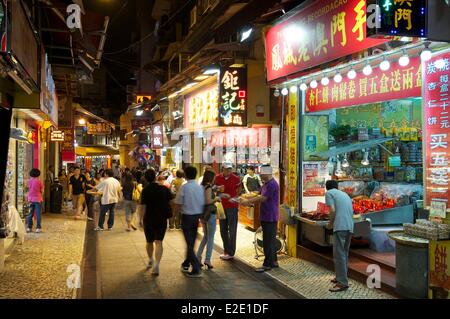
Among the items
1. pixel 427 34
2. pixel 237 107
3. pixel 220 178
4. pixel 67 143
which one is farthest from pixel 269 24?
pixel 67 143

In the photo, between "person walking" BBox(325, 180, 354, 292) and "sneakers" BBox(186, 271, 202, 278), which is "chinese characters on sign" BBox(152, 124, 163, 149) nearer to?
"sneakers" BBox(186, 271, 202, 278)

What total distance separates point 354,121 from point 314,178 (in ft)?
8.86

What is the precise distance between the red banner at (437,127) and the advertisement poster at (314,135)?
3712 mm

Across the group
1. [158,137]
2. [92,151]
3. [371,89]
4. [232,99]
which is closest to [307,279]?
[371,89]

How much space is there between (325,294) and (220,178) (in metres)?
4.10

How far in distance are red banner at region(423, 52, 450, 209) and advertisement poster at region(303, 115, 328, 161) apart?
12.2 ft

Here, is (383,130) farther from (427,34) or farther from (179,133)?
(179,133)

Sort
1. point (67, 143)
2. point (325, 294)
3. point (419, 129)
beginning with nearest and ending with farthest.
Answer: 1. point (325, 294)
2. point (419, 129)
3. point (67, 143)

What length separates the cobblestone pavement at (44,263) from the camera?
738 cm

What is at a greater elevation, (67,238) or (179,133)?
(179,133)

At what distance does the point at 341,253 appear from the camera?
7430 millimetres

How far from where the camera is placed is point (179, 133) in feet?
73.3

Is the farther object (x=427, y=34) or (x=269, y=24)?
(x=269, y=24)

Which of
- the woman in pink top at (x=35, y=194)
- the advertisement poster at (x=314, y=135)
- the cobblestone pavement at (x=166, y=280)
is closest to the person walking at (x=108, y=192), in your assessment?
the woman in pink top at (x=35, y=194)
